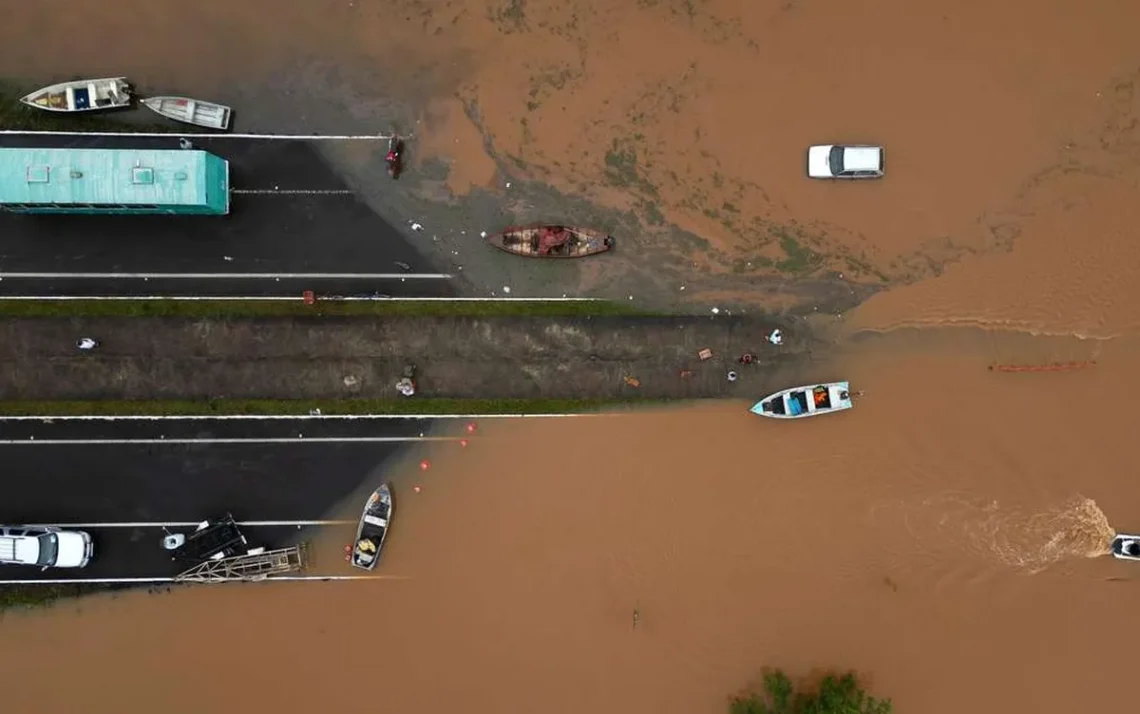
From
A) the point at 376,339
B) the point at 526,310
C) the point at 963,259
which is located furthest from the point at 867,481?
the point at 376,339

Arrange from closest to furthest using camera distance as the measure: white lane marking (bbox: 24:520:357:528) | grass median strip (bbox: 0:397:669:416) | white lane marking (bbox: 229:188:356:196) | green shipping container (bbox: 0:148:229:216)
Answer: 1. green shipping container (bbox: 0:148:229:216)
2. grass median strip (bbox: 0:397:669:416)
3. white lane marking (bbox: 24:520:357:528)
4. white lane marking (bbox: 229:188:356:196)

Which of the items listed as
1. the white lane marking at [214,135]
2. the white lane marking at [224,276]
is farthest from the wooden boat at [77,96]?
the white lane marking at [224,276]

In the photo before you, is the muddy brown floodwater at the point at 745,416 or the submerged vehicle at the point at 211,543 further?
the muddy brown floodwater at the point at 745,416

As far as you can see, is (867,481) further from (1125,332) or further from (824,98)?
(824,98)

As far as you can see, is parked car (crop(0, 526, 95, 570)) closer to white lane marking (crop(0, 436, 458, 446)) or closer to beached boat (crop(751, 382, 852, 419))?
white lane marking (crop(0, 436, 458, 446))

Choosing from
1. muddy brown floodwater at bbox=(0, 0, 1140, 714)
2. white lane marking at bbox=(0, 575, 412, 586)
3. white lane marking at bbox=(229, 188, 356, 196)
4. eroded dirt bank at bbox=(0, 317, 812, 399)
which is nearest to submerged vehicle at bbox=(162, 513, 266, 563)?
white lane marking at bbox=(0, 575, 412, 586)

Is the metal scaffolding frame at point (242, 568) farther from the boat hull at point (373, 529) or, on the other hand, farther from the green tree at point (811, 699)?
the green tree at point (811, 699)

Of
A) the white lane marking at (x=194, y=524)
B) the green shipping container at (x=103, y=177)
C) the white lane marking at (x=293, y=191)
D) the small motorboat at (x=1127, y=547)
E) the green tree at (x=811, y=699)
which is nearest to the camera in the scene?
the green shipping container at (x=103, y=177)
